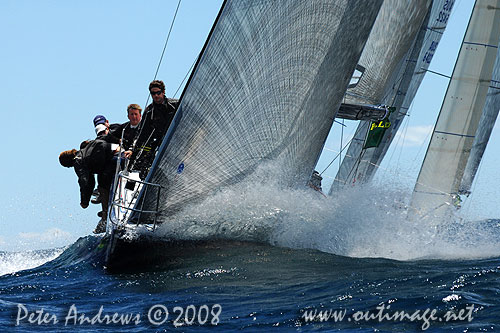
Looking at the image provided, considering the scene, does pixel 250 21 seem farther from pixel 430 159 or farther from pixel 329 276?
pixel 430 159

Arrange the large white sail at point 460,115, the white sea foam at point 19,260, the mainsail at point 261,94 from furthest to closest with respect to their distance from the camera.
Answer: the large white sail at point 460,115 < the white sea foam at point 19,260 < the mainsail at point 261,94

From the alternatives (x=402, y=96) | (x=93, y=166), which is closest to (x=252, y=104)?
(x=93, y=166)

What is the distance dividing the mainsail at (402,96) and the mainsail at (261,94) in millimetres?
6992

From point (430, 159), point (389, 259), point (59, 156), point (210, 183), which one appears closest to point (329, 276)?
point (389, 259)

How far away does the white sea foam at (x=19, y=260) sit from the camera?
11445 millimetres

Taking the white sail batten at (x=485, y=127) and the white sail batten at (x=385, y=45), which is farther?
the white sail batten at (x=485, y=127)

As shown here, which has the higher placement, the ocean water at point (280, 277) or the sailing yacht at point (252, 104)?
the sailing yacht at point (252, 104)

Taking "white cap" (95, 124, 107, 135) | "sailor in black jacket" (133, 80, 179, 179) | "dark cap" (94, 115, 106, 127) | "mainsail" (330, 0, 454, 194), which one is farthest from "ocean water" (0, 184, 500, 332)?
"mainsail" (330, 0, 454, 194)

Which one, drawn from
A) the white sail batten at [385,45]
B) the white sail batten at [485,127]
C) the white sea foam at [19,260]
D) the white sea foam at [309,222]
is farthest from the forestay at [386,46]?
the white sail batten at [485,127]

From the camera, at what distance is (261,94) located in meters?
9.35

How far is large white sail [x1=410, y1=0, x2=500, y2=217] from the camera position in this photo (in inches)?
716

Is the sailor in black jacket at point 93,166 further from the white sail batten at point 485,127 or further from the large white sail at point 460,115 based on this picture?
the white sail batten at point 485,127

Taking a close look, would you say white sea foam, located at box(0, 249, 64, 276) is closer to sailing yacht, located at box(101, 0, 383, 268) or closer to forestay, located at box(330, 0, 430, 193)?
sailing yacht, located at box(101, 0, 383, 268)

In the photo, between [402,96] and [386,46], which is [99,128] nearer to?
[386,46]
